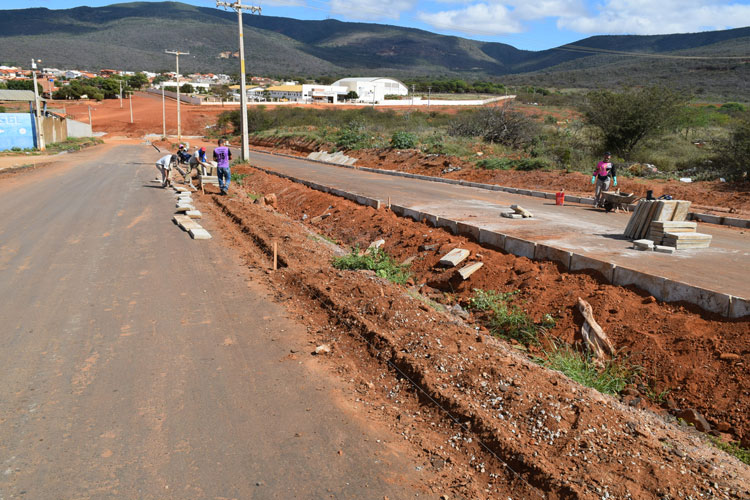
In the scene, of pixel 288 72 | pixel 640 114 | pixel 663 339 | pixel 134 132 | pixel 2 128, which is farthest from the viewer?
pixel 288 72

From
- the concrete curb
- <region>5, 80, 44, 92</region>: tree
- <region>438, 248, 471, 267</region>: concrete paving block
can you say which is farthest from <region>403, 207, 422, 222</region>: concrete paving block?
<region>5, 80, 44, 92</region>: tree

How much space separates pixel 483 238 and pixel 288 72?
180 meters

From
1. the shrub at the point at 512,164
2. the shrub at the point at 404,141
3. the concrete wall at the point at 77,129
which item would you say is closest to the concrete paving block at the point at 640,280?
the shrub at the point at 512,164

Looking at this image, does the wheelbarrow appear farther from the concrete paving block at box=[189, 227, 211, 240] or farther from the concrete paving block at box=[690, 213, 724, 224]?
the concrete paving block at box=[189, 227, 211, 240]

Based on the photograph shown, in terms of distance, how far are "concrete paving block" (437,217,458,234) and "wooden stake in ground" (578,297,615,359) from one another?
4.66 m

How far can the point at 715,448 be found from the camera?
475 centimetres

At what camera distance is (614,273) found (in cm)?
769

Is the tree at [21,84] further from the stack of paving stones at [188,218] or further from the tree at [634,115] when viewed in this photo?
the tree at [634,115]

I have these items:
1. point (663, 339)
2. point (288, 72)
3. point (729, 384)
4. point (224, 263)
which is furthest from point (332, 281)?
point (288, 72)

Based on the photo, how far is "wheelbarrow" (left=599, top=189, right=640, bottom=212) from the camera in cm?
1426

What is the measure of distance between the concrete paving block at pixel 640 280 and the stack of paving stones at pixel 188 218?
299 inches

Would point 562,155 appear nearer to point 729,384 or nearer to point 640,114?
point 640,114

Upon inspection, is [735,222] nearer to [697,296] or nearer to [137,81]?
[697,296]

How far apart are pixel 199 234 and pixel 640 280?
8122mm
